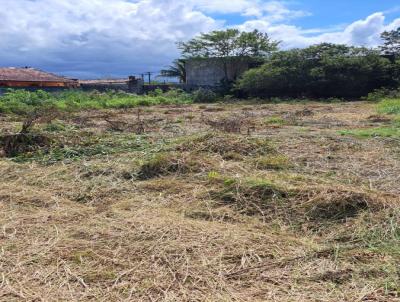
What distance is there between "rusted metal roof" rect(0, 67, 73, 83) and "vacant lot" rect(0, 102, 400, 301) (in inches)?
884

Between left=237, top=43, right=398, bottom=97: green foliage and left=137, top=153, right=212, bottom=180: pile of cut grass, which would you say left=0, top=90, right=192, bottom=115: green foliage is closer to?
left=237, top=43, right=398, bottom=97: green foliage

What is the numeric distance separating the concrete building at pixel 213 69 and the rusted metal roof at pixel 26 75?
29.0 feet

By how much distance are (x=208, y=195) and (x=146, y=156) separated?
6.40 feet

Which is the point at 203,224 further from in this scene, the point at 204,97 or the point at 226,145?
the point at 204,97

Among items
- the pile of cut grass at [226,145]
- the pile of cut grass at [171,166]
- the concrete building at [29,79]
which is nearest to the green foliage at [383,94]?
the pile of cut grass at [226,145]

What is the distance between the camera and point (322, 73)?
74.0 ft

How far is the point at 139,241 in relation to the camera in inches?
128

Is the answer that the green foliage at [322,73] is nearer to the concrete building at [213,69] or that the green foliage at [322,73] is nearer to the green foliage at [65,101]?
the concrete building at [213,69]

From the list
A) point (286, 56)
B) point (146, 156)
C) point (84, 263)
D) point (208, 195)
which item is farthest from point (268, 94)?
point (84, 263)

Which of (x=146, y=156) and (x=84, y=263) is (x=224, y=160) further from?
(x=84, y=263)

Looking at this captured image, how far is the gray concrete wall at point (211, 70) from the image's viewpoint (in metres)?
27.0

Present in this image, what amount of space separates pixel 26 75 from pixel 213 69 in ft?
38.3

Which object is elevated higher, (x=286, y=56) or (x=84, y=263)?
(x=286, y=56)

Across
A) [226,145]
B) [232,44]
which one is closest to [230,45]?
[232,44]
